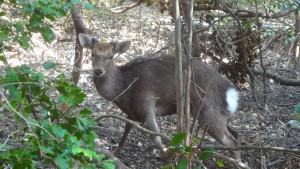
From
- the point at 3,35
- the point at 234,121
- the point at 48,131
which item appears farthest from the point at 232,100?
the point at 48,131

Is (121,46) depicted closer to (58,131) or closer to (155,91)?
(155,91)

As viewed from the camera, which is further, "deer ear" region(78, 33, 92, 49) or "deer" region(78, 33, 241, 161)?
"deer ear" region(78, 33, 92, 49)

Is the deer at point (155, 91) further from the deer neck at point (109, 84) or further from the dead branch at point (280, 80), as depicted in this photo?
the dead branch at point (280, 80)

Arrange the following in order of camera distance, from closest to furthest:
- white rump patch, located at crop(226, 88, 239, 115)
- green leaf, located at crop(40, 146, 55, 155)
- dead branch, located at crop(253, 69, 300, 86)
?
1. green leaf, located at crop(40, 146, 55, 155)
2. white rump patch, located at crop(226, 88, 239, 115)
3. dead branch, located at crop(253, 69, 300, 86)

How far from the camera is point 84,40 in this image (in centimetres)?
712

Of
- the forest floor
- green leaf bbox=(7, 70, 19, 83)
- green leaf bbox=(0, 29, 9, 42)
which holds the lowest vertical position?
the forest floor

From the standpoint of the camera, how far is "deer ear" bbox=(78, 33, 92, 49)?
705 cm

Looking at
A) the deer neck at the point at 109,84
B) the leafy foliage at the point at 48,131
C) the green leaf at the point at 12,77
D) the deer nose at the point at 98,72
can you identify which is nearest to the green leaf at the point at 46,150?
the leafy foliage at the point at 48,131

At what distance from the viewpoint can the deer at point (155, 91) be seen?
6930mm

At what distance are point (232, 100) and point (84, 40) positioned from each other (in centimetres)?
217

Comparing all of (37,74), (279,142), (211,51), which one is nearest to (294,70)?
(211,51)

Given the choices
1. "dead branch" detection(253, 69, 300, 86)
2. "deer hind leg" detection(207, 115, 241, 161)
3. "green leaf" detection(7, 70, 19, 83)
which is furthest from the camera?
"dead branch" detection(253, 69, 300, 86)

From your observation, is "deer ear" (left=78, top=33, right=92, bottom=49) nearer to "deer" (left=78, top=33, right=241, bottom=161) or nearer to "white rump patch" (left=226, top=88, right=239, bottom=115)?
"deer" (left=78, top=33, right=241, bottom=161)

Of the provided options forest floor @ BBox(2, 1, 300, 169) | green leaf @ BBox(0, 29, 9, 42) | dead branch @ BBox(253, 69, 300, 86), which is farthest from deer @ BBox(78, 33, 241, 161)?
green leaf @ BBox(0, 29, 9, 42)
